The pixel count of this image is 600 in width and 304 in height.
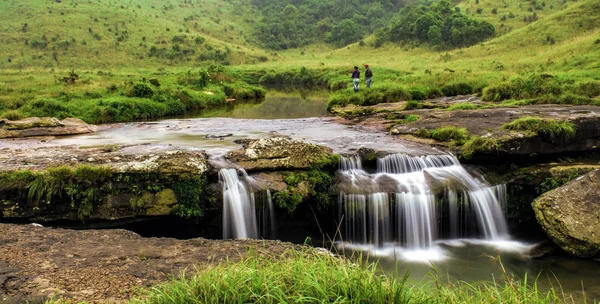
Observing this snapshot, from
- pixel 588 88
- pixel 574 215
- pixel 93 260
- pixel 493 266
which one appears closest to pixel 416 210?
pixel 493 266

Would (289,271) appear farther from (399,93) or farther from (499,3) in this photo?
(499,3)

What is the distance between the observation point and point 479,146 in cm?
1240

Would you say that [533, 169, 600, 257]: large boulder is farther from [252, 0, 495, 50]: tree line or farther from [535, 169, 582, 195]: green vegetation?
[252, 0, 495, 50]: tree line

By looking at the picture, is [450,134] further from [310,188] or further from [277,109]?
[277,109]

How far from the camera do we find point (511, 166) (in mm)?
12500

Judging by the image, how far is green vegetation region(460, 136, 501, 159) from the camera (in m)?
12.2

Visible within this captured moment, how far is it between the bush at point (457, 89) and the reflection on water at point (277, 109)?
8221mm

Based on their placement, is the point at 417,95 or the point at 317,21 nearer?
the point at 417,95

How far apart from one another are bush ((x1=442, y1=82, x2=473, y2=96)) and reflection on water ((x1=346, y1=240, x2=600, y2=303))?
18.1 meters

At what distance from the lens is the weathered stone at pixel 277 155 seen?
37.0 feet

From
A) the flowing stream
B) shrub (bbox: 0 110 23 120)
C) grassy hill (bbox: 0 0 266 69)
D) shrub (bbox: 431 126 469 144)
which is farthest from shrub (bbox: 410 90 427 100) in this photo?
grassy hill (bbox: 0 0 266 69)

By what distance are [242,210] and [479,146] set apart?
7.39m

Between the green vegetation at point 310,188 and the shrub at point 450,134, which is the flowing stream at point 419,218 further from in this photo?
the shrub at point 450,134

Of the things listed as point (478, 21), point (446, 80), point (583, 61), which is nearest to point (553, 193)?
point (446, 80)
